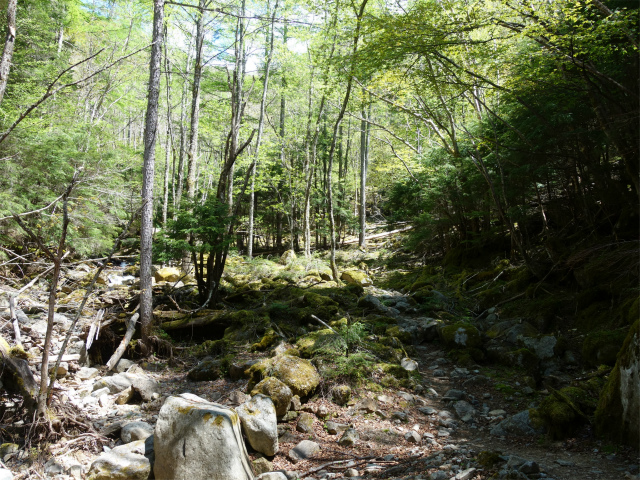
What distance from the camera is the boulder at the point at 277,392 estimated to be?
446 centimetres

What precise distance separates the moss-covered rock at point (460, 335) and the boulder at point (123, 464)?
5142mm

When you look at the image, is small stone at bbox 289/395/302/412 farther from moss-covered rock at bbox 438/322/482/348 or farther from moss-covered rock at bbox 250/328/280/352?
moss-covered rock at bbox 438/322/482/348

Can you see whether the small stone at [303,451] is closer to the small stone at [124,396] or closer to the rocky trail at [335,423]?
the rocky trail at [335,423]

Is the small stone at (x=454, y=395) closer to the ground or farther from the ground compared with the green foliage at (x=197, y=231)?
closer to the ground

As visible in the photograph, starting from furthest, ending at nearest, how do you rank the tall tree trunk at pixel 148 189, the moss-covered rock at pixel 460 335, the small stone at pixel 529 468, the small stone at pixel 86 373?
the tall tree trunk at pixel 148 189, the moss-covered rock at pixel 460 335, the small stone at pixel 86 373, the small stone at pixel 529 468

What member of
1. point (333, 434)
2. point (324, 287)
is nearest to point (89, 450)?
point (333, 434)

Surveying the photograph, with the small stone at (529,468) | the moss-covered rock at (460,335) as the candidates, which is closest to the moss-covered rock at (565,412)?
the small stone at (529,468)

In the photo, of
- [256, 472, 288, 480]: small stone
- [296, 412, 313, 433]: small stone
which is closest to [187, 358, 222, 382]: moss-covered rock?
[296, 412, 313, 433]: small stone

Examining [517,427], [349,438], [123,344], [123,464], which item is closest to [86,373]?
[123,344]

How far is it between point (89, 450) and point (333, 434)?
2648mm

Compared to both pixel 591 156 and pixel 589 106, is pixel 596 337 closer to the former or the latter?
pixel 591 156

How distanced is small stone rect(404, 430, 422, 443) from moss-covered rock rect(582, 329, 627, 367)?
9.19 ft

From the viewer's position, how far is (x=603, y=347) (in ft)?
16.4

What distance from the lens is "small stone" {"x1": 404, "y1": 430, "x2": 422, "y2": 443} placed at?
4078 millimetres
